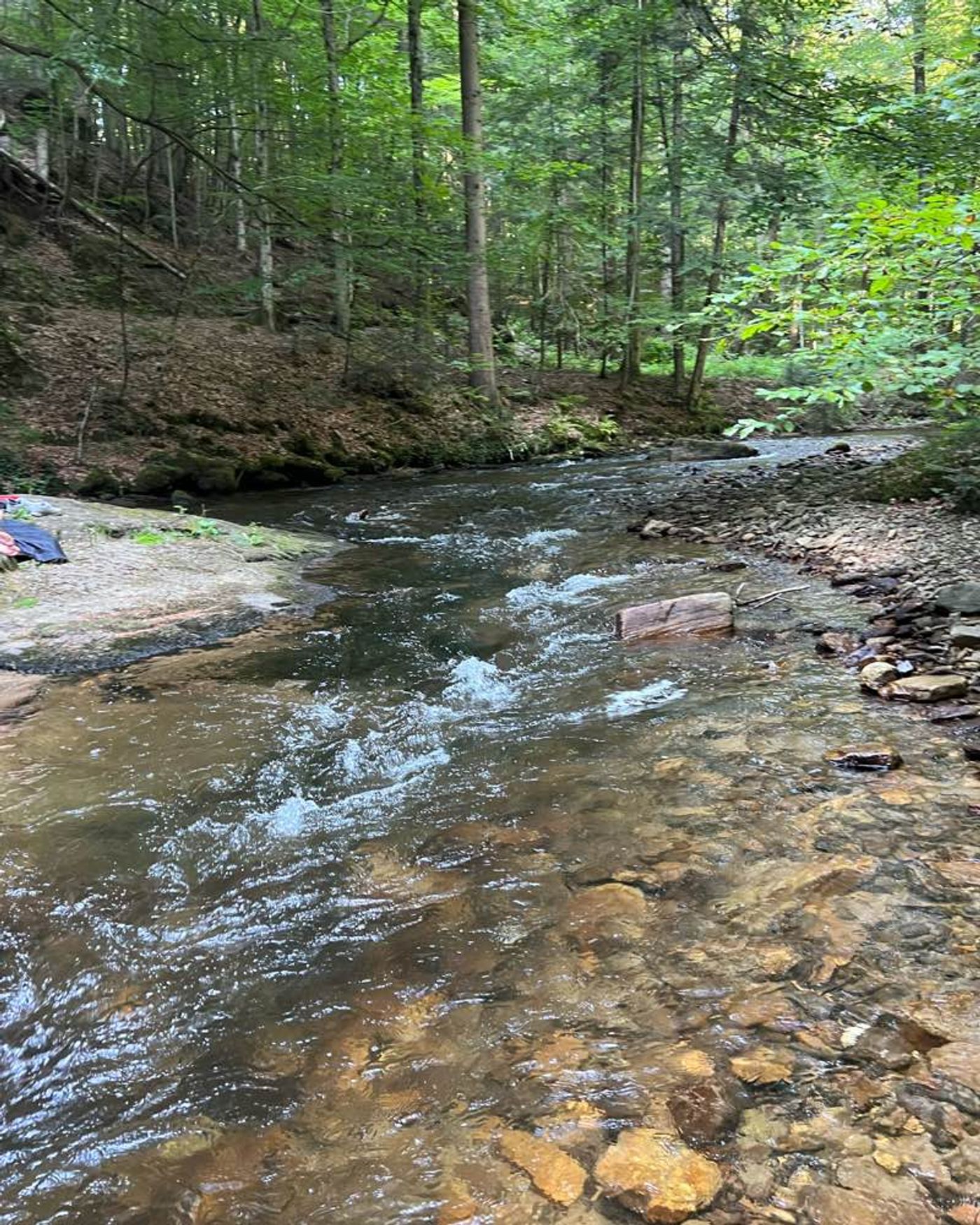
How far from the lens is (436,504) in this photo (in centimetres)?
1211

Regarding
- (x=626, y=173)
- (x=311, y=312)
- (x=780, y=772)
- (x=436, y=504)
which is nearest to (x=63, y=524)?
(x=436, y=504)

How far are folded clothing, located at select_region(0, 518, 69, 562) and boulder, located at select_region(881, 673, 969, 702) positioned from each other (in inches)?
279

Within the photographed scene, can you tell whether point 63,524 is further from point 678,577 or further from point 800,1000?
point 800,1000

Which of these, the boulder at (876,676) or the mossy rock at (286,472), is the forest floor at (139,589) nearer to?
the mossy rock at (286,472)

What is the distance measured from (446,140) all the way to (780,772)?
13644 mm

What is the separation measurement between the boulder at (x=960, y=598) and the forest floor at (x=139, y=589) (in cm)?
528

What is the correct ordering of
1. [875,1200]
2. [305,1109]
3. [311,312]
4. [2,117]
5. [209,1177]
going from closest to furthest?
1. [875,1200]
2. [209,1177]
3. [305,1109]
4. [2,117]
5. [311,312]

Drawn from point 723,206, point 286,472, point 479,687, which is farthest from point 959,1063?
point 723,206

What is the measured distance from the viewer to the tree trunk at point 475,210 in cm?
1452

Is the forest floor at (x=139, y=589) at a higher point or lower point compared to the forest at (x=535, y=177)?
lower

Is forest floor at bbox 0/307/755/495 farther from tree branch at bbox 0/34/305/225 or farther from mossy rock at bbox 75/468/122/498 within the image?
tree branch at bbox 0/34/305/225

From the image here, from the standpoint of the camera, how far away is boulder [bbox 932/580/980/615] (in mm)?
5680

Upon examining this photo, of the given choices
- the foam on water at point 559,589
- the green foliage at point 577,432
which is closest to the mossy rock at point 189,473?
the foam on water at point 559,589

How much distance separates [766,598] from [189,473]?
376 inches
